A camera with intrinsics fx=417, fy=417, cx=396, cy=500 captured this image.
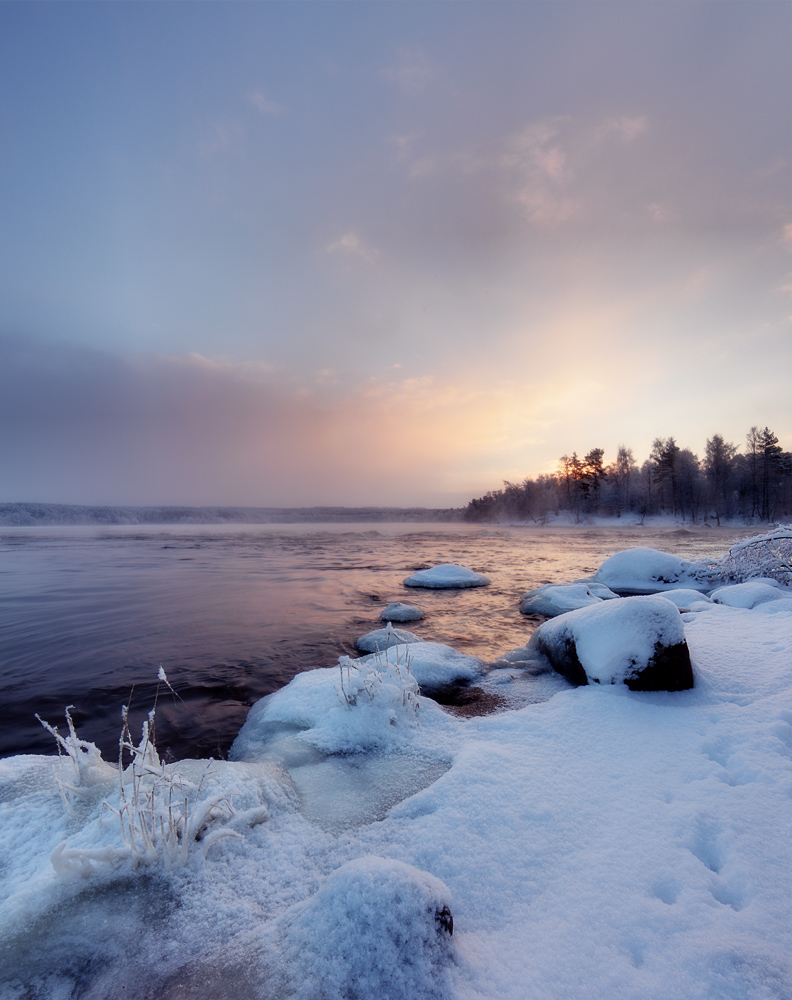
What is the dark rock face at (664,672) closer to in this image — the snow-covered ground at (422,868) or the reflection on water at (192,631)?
the snow-covered ground at (422,868)

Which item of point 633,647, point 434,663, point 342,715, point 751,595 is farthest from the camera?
point 751,595

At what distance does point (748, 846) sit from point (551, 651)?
3211 mm

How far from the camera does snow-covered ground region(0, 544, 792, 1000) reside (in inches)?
57.9

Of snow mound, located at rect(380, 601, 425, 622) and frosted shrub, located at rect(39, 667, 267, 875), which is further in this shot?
snow mound, located at rect(380, 601, 425, 622)

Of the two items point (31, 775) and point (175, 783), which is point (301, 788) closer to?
point (175, 783)

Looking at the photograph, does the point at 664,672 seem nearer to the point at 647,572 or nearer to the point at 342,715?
the point at 342,715

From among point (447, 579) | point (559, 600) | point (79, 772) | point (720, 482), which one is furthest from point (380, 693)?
point (720, 482)

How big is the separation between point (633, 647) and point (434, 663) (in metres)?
2.17

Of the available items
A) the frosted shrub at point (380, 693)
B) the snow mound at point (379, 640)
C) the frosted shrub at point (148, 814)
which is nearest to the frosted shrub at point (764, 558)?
the snow mound at point (379, 640)

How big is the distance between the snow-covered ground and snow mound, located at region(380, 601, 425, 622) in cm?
510

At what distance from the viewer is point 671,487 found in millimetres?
47719

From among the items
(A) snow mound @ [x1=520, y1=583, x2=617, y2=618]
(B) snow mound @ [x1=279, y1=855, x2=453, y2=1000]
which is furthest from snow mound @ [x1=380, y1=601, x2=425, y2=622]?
(B) snow mound @ [x1=279, y1=855, x2=453, y2=1000]

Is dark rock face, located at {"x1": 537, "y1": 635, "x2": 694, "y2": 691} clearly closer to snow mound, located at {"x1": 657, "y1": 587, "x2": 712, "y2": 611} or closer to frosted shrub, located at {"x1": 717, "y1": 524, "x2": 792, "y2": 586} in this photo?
snow mound, located at {"x1": 657, "y1": 587, "x2": 712, "y2": 611}

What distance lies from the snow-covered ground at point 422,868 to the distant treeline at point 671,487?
49561 millimetres
